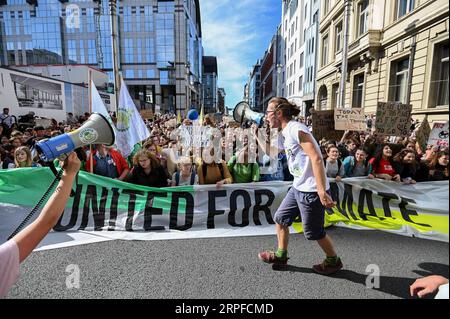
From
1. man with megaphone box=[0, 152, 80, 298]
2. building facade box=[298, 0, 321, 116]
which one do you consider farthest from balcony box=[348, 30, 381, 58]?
man with megaphone box=[0, 152, 80, 298]

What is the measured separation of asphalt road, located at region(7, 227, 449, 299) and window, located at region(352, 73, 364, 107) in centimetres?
1559

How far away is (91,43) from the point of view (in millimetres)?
53656

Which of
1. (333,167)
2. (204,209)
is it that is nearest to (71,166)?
(204,209)

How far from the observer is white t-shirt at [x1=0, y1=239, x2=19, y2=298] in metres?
1.00

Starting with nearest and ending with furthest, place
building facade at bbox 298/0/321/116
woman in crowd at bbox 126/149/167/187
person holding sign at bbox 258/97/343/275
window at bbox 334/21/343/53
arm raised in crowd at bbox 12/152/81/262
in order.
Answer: arm raised in crowd at bbox 12/152/81/262
person holding sign at bbox 258/97/343/275
woman in crowd at bbox 126/149/167/187
window at bbox 334/21/343/53
building facade at bbox 298/0/321/116

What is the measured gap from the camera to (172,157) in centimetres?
533

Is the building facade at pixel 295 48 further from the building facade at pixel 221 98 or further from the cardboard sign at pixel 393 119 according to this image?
the building facade at pixel 221 98

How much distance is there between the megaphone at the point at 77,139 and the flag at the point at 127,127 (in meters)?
3.75

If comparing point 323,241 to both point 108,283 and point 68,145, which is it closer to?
point 108,283

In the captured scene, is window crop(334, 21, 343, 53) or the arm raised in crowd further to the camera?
window crop(334, 21, 343, 53)

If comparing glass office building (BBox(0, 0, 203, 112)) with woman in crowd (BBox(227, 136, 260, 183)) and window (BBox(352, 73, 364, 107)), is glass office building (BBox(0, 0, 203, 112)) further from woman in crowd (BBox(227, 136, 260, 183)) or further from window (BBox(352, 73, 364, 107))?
woman in crowd (BBox(227, 136, 260, 183))

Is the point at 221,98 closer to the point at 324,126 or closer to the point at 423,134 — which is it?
the point at 324,126

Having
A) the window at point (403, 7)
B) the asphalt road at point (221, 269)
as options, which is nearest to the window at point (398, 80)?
the window at point (403, 7)

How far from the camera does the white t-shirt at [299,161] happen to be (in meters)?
2.54
